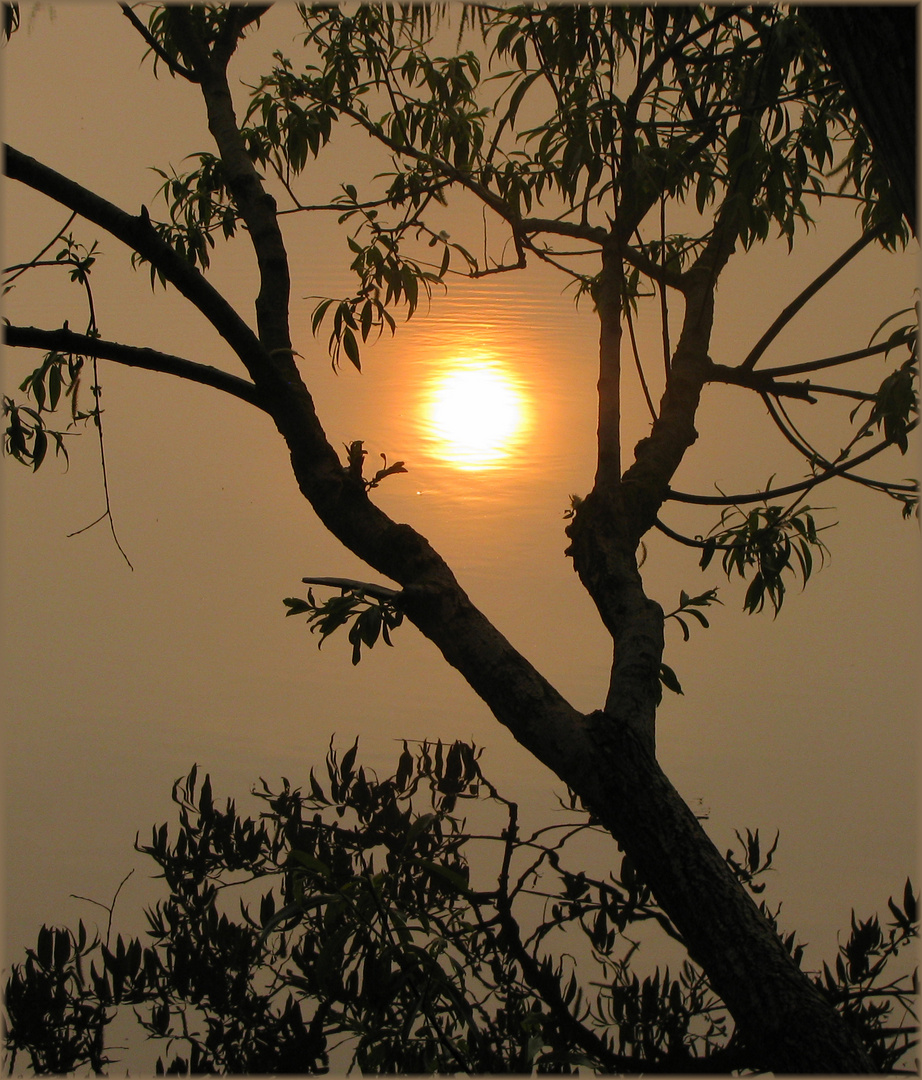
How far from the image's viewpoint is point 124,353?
107cm

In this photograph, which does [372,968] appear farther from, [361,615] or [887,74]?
[887,74]

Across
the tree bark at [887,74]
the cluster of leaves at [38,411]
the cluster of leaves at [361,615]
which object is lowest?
the cluster of leaves at [361,615]

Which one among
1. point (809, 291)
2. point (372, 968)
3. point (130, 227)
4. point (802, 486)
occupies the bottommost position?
point (372, 968)

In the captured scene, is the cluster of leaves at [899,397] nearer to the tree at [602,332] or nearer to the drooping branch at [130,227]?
the tree at [602,332]

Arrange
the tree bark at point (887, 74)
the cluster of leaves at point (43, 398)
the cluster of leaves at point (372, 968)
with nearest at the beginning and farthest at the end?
the tree bark at point (887, 74) → the cluster of leaves at point (372, 968) → the cluster of leaves at point (43, 398)

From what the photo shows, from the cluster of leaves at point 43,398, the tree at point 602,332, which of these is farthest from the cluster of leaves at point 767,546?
the cluster of leaves at point 43,398

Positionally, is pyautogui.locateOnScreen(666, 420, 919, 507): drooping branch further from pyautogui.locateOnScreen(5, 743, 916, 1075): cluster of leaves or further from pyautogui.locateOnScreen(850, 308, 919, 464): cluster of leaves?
pyautogui.locateOnScreen(5, 743, 916, 1075): cluster of leaves

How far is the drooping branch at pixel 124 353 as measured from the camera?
1.02 meters

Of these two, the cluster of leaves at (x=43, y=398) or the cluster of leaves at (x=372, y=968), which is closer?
the cluster of leaves at (x=372, y=968)

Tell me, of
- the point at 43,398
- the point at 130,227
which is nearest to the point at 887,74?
the point at 130,227

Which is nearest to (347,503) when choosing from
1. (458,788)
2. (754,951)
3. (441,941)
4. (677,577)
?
(458,788)

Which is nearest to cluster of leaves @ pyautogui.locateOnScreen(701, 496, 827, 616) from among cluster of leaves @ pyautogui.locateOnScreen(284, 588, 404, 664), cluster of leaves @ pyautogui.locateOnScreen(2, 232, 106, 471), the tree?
the tree

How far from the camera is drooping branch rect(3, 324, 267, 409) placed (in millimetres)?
1017

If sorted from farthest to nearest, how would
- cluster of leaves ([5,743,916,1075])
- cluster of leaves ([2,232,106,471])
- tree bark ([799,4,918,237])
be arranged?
1. cluster of leaves ([2,232,106,471])
2. cluster of leaves ([5,743,916,1075])
3. tree bark ([799,4,918,237])
